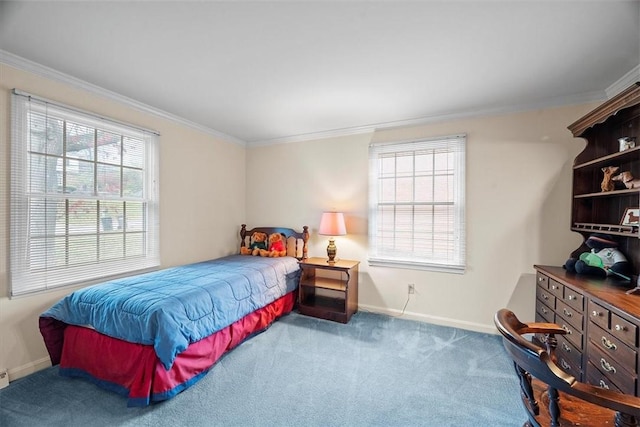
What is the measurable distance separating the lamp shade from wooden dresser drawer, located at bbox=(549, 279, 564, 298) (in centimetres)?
203

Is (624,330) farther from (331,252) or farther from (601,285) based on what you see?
(331,252)

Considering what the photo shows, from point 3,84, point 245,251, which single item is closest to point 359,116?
point 245,251

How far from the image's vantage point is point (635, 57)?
6.39 feet

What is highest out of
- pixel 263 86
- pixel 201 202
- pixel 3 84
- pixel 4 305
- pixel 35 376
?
pixel 263 86

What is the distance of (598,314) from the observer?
1.63 metres

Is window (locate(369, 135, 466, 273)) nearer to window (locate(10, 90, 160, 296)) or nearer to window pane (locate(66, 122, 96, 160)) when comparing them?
window (locate(10, 90, 160, 296))

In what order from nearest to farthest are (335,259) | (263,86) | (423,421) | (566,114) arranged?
(423,421) → (263,86) → (566,114) → (335,259)

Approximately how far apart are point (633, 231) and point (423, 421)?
193cm

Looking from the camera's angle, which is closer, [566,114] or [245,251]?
[566,114]

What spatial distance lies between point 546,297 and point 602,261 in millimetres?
490

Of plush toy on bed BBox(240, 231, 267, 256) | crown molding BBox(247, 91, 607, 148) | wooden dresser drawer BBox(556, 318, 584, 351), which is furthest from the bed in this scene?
wooden dresser drawer BBox(556, 318, 584, 351)

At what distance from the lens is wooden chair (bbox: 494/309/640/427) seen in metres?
0.82

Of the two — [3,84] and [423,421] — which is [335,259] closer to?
[423,421]

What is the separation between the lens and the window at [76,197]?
6.89ft
